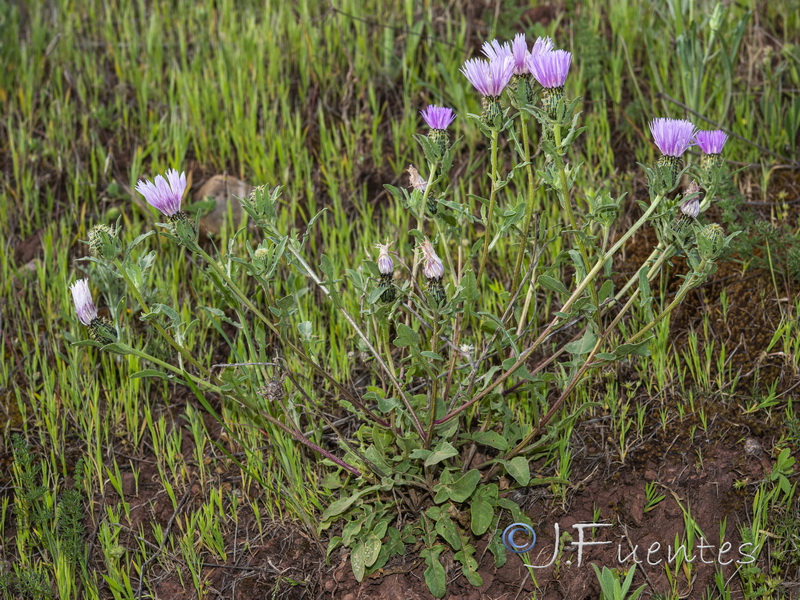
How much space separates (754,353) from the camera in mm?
2596

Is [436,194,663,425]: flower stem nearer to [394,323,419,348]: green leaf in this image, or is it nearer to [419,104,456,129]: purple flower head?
[394,323,419,348]: green leaf

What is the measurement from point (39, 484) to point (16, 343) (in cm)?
64

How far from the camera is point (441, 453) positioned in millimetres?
2105

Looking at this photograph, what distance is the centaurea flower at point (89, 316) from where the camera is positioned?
2031 millimetres

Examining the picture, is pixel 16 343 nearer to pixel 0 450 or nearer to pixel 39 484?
pixel 0 450

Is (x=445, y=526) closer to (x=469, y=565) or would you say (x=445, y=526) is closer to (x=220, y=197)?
(x=469, y=565)

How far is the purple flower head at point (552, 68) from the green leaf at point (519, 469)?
1016 mm

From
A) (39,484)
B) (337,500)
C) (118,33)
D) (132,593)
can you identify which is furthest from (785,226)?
(118,33)

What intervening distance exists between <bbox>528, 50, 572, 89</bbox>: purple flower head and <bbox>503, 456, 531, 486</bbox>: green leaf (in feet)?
3.33

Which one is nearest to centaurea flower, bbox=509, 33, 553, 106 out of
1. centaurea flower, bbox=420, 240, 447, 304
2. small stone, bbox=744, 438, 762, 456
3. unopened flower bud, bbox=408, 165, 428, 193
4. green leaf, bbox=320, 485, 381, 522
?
unopened flower bud, bbox=408, 165, 428, 193

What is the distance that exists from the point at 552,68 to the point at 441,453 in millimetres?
1020

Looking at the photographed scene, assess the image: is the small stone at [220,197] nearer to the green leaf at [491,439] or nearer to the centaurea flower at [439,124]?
the centaurea flower at [439,124]

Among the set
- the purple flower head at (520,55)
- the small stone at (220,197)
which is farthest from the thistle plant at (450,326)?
the small stone at (220,197)
